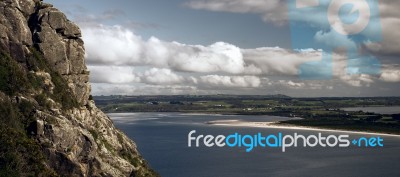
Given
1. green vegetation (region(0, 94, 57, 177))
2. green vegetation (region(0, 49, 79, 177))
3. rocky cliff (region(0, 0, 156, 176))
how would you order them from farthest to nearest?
1. rocky cliff (region(0, 0, 156, 176))
2. green vegetation (region(0, 49, 79, 177))
3. green vegetation (region(0, 94, 57, 177))

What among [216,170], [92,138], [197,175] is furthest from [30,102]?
[216,170]

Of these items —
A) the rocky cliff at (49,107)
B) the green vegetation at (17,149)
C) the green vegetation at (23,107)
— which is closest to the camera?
the green vegetation at (17,149)

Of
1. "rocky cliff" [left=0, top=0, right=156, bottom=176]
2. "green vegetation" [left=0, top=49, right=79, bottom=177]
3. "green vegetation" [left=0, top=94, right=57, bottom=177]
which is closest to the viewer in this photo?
"green vegetation" [left=0, top=94, right=57, bottom=177]

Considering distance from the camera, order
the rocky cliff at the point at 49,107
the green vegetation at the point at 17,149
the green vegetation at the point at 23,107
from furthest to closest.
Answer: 1. the rocky cliff at the point at 49,107
2. the green vegetation at the point at 23,107
3. the green vegetation at the point at 17,149

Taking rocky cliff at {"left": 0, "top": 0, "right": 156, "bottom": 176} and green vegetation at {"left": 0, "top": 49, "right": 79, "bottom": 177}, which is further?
rocky cliff at {"left": 0, "top": 0, "right": 156, "bottom": 176}

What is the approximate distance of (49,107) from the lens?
76.9 meters

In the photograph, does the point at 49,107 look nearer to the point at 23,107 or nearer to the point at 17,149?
the point at 23,107

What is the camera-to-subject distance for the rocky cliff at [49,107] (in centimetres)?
6669

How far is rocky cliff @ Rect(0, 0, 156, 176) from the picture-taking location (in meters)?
66.7

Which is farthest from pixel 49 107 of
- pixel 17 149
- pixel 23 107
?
pixel 17 149

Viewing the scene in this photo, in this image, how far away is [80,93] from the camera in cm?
9262

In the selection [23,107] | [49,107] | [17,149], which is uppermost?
[23,107]

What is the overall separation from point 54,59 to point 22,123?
2007 centimetres

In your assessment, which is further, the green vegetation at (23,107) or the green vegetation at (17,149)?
the green vegetation at (23,107)
